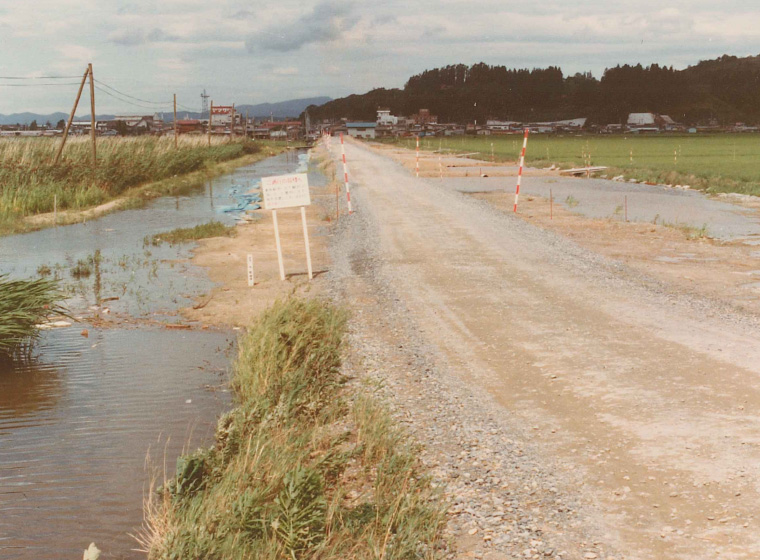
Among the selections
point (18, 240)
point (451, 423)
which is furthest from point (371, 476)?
point (18, 240)

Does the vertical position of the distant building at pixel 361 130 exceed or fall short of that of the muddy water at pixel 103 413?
it exceeds it

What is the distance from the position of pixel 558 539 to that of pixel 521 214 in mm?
20175

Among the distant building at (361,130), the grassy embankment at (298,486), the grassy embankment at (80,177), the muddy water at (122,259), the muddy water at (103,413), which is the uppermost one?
the distant building at (361,130)

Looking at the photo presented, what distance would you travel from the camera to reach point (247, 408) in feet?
25.7

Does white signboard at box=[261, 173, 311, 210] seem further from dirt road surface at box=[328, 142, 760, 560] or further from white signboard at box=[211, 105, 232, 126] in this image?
white signboard at box=[211, 105, 232, 126]

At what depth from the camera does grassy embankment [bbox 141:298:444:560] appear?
16.9 feet

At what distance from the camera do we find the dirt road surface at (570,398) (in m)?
5.41

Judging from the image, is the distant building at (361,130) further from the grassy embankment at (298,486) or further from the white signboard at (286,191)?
the grassy embankment at (298,486)

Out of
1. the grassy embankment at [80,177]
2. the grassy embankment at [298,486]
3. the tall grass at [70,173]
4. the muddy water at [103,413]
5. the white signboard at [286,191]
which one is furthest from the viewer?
the tall grass at [70,173]

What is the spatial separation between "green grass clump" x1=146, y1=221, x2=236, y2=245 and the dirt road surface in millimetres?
7096

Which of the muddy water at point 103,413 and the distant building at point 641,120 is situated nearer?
the muddy water at point 103,413

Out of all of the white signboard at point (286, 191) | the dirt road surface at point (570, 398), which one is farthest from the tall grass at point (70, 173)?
the dirt road surface at point (570, 398)

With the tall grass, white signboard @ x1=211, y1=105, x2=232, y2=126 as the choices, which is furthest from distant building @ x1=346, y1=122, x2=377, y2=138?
the tall grass

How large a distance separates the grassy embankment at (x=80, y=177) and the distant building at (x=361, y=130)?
129436 mm
